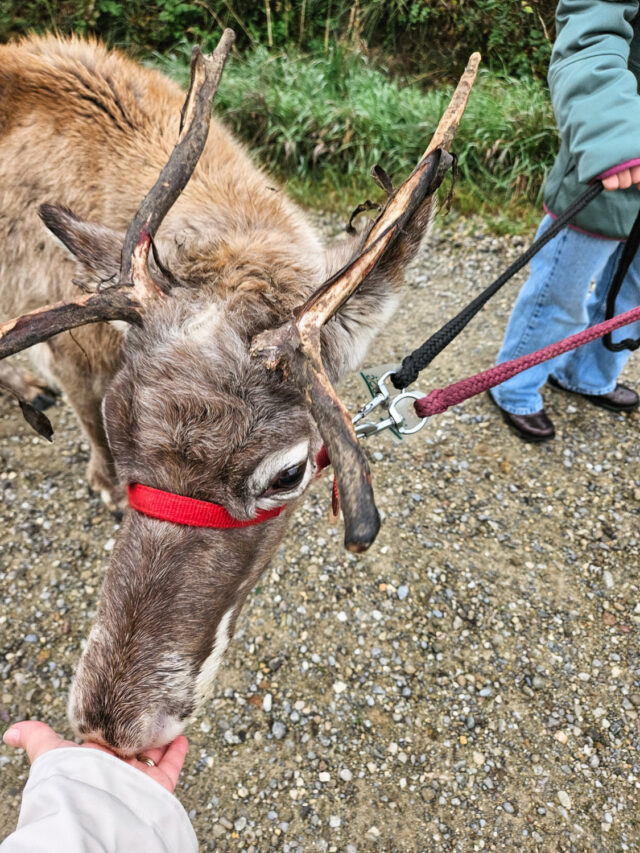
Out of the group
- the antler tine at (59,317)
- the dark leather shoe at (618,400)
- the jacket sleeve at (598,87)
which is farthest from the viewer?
the dark leather shoe at (618,400)

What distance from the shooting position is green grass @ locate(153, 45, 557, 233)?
7398mm

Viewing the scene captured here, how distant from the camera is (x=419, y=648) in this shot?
4008mm

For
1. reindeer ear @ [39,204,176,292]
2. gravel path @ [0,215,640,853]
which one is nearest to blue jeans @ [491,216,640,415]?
gravel path @ [0,215,640,853]

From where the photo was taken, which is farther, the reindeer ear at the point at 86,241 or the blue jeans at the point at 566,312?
the blue jeans at the point at 566,312

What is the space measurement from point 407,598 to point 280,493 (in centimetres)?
214

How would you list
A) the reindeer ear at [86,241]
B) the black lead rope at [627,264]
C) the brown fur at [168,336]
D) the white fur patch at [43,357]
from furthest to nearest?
1. the white fur patch at [43,357]
2. the black lead rope at [627,264]
3. the reindeer ear at [86,241]
4. the brown fur at [168,336]

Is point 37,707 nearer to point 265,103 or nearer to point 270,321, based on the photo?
point 270,321

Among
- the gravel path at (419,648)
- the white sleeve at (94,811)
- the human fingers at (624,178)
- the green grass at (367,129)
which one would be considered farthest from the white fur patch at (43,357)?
the green grass at (367,129)

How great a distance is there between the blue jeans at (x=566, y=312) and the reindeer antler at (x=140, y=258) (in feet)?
8.48

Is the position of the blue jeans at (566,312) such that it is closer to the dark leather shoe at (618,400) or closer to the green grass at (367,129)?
the dark leather shoe at (618,400)

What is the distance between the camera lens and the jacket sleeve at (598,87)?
299 cm

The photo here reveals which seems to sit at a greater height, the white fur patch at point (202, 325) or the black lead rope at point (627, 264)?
the white fur patch at point (202, 325)

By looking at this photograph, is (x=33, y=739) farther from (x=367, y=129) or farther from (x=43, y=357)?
(x=367, y=129)

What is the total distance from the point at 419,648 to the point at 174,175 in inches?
127
